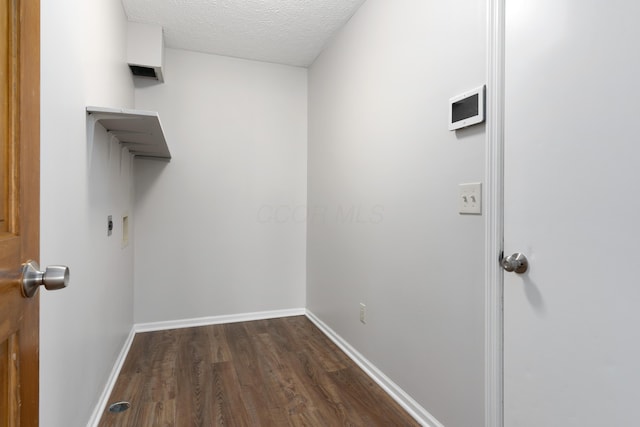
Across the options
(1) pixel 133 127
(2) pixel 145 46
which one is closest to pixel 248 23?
(2) pixel 145 46

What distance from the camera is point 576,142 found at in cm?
105

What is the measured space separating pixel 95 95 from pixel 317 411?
202cm

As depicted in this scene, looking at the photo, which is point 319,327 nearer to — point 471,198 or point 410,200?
point 410,200

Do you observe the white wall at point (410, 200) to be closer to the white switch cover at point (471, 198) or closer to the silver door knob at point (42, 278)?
the white switch cover at point (471, 198)

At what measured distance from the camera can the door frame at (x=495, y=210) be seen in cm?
132

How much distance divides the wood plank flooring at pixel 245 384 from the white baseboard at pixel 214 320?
12 centimetres

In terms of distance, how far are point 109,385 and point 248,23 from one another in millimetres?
2687

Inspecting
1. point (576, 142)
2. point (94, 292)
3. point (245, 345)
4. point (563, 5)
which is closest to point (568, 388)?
point (576, 142)

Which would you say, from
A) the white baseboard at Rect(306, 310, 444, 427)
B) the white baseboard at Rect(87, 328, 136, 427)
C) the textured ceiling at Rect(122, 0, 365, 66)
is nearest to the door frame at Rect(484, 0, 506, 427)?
the white baseboard at Rect(306, 310, 444, 427)

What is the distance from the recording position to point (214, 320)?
333 centimetres

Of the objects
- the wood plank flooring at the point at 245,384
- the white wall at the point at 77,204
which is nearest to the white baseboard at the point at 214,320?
the wood plank flooring at the point at 245,384

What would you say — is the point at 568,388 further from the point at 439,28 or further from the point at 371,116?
the point at 371,116

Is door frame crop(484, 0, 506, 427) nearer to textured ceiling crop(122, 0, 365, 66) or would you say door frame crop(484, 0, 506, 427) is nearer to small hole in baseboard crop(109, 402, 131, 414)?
textured ceiling crop(122, 0, 365, 66)

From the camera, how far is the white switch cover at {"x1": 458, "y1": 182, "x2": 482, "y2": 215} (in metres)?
1.45
